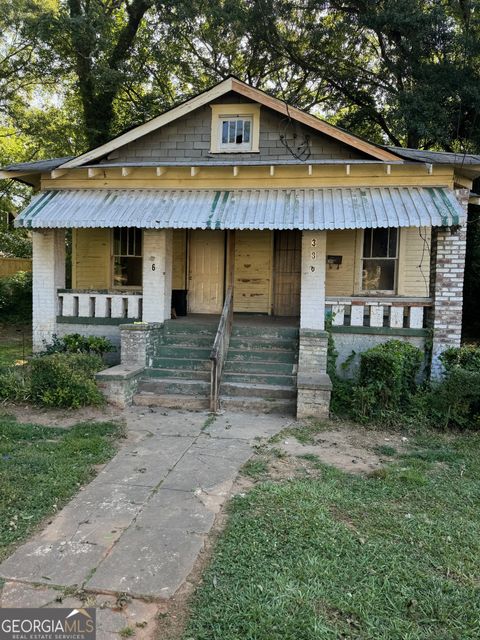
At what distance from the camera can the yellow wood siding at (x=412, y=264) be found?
30.9 ft

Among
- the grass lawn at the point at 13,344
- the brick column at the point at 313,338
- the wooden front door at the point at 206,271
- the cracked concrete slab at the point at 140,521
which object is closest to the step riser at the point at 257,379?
the brick column at the point at 313,338

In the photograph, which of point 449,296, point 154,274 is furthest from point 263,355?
point 449,296

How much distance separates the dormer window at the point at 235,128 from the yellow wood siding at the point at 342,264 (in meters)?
2.56

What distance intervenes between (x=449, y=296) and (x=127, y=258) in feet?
23.1

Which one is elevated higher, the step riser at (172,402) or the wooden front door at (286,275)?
the wooden front door at (286,275)

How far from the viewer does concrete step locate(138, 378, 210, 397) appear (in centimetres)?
773

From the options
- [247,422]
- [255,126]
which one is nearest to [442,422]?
[247,422]

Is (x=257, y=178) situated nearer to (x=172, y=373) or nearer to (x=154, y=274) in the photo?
(x=154, y=274)

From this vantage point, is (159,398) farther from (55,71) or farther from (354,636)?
(55,71)

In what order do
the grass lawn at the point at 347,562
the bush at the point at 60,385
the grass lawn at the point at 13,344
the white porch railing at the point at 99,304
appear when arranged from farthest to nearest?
1. the grass lawn at the point at 13,344
2. the white porch railing at the point at 99,304
3. the bush at the point at 60,385
4. the grass lawn at the point at 347,562

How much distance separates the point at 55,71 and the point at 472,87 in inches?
563

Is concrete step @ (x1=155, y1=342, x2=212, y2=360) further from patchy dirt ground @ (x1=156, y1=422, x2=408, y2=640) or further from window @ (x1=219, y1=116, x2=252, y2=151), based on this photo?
window @ (x1=219, y1=116, x2=252, y2=151)

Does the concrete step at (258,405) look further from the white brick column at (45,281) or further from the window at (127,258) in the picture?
the window at (127,258)

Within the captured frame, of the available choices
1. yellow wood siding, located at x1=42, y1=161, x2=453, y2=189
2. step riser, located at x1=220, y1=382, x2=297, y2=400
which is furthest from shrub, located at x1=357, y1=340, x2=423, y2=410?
yellow wood siding, located at x1=42, y1=161, x2=453, y2=189
